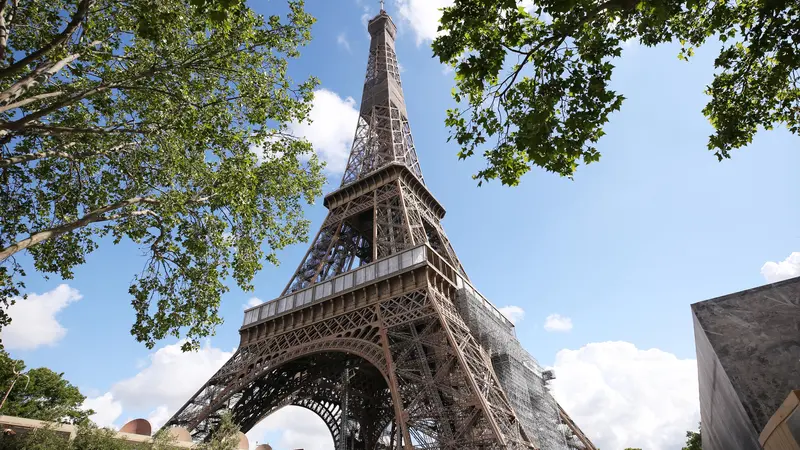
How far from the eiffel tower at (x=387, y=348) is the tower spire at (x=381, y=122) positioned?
0.78ft

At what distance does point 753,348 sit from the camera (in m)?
7.92

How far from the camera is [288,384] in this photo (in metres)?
24.3

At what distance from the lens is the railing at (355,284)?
2094cm

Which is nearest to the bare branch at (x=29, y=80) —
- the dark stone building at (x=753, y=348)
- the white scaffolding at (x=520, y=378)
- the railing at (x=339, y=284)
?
the dark stone building at (x=753, y=348)

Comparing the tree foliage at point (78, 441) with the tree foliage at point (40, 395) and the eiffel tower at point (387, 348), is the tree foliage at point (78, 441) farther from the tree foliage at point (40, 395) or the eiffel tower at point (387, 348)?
the tree foliage at point (40, 395)

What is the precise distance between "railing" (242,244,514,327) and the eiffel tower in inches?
2.7

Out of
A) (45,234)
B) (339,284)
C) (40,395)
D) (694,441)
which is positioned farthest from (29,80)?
(694,441)

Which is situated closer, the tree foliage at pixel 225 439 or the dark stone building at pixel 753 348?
the dark stone building at pixel 753 348

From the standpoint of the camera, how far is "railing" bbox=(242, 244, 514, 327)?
824 inches

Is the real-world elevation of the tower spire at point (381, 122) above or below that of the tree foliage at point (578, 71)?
above

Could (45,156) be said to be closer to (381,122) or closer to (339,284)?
(339,284)

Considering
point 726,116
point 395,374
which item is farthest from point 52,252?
point 726,116

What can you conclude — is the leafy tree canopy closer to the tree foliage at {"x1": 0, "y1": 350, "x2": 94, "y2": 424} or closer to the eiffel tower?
the eiffel tower

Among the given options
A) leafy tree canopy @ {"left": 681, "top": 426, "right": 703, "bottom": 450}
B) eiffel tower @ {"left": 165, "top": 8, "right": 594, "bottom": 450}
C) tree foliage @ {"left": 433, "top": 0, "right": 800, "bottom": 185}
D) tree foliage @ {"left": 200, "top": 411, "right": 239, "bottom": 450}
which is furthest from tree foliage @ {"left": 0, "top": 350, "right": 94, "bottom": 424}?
leafy tree canopy @ {"left": 681, "top": 426, "right": 703, "bottom": 450}
